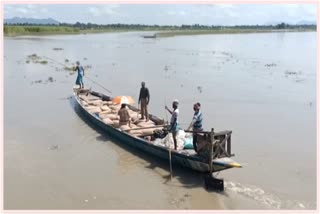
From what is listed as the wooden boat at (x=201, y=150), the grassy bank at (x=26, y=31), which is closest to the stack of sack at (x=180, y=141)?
the wooden boat at (x=201, y=150)

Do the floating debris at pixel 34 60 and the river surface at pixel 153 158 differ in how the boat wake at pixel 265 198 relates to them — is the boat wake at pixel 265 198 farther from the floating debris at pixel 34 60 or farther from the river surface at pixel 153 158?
the floating debris at pixel 34 60

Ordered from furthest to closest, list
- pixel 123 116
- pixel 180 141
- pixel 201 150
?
pixel 123 116, pixel 180 141, pixel 201 150

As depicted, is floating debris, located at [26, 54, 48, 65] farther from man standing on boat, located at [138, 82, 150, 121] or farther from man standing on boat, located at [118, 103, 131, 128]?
man standing on boat, located at [118, 103, 131, 128]

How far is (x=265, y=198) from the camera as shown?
988cm

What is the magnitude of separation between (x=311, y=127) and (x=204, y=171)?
22.2ft

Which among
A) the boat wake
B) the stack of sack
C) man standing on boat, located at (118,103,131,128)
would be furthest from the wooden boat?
the boat wake

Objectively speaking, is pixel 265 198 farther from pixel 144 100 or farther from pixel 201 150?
pixel 144 100

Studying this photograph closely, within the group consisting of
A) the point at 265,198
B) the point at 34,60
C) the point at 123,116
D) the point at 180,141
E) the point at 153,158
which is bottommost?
the point at 265,198

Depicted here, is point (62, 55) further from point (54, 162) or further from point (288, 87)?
point (54, 162)

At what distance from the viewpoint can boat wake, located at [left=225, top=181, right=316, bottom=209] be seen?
31.5 ft

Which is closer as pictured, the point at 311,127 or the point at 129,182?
the point at 129,182

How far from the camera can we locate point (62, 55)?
43.5 m

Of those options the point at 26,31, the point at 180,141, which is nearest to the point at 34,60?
the point at 180,141

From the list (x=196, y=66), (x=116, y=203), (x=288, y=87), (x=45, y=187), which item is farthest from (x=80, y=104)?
(x=196, y=66)
